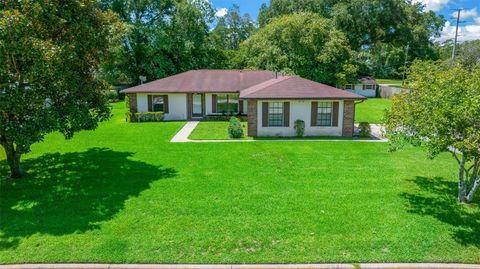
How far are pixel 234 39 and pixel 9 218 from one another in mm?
70552

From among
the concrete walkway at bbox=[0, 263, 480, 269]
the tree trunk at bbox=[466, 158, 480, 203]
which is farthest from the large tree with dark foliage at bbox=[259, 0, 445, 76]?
the concrete walkway at bbox=[0, 263, 480, 269]

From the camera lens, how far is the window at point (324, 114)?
1934 cm

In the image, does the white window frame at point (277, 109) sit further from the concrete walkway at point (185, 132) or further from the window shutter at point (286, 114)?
the concrete walkway at point (185, 132)

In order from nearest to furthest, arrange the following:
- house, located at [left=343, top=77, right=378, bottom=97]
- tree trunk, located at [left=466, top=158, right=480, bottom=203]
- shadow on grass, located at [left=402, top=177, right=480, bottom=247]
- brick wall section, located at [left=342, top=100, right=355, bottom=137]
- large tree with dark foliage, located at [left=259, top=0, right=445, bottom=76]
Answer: shadow on grass, located at [left=402, top=177, right=480, bottom=247] < tree trunk, located at [left=466, top=158, right=480, bottom=203] < brick wall section, located at [left=342, top=100, right=355, bottom=137] < house, located at [left=343, top=77, right=378, bottom=97] < large tree with dark foliage, located at [left=259, top=0, right=445, bottom=76]

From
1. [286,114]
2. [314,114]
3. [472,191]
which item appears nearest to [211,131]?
[286,114]

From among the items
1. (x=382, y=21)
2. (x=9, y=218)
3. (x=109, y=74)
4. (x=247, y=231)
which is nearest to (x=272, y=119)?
(x=247, y=231)

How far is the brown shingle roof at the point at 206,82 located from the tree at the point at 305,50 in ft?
34.6

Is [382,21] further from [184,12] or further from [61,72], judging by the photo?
[61,72]

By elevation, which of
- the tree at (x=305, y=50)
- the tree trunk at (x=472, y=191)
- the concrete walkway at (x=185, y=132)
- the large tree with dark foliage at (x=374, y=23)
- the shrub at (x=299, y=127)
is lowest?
the tree trunk at (x=472, y=191)

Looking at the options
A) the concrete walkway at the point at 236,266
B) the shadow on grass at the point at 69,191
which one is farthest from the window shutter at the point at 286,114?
the concrete walkway at the point at 236,266

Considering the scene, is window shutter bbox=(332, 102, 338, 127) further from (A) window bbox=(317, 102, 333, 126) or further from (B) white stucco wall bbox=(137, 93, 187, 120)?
(B) white stucco wall bbox=(137, 93, 187, 120)

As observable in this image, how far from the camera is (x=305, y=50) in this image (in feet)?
130

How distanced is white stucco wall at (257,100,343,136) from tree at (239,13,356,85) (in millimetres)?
20152

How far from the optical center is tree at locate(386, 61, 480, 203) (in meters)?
7.91
